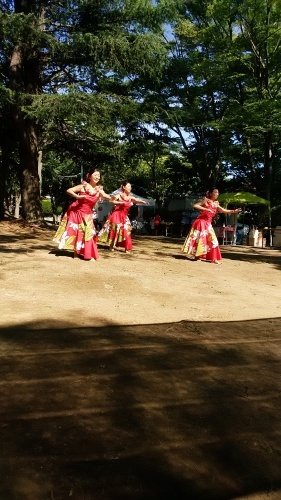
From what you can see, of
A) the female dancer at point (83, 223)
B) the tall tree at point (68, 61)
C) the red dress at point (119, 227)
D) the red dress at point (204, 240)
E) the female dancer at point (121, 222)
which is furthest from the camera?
the tall tree at point (68, 61)

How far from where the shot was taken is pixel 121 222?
1002cm

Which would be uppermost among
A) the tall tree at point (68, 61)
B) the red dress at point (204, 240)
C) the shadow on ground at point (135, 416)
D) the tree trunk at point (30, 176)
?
the tall tree at point (68, 61)

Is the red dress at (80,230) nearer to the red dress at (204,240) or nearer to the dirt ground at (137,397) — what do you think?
the red dress at (204,240)

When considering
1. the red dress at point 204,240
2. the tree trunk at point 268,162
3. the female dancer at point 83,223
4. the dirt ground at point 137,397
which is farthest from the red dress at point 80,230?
the tree trunk at point 268,162

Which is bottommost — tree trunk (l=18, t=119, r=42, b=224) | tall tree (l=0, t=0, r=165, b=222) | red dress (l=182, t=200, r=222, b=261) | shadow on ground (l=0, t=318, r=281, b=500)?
shadow on ground (l=0, t=318, r=281, b=500)

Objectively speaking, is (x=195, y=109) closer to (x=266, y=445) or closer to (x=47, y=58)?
(x=47, y=58)

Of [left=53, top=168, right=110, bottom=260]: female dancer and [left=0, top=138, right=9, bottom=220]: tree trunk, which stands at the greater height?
[left=0, top=138, right=9, bottom=220]: tree trunk

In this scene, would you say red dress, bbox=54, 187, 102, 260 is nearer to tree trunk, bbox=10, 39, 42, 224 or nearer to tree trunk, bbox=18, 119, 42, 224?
tree trunk, bbox=10, 39, 42, 224

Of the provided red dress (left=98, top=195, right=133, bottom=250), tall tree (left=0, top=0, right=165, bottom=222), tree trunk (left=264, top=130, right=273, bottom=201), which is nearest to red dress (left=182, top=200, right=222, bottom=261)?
→ red dress (left=98, top=195, right=133, bottom=250)

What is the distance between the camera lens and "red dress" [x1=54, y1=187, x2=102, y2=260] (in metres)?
8.09

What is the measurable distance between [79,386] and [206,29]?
63.8 feet

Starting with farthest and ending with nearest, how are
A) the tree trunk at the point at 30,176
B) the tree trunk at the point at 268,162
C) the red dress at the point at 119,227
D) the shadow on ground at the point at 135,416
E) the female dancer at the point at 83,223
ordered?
the tree trunk at the point at 268,162 < the tree trunk at the point at 30,176 < the red dress at the point at 119,227 < the female dancer at the point at 83,223 < the shadow on ground at the point at 135,416

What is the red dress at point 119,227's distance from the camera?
32.8 ft

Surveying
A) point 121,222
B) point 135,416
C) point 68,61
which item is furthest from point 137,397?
point 68,61
